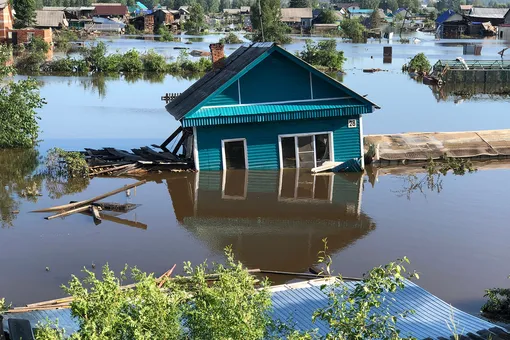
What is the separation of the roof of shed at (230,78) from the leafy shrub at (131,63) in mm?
30243

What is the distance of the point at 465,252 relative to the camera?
604 inches

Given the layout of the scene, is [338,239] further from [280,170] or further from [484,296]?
[280,170]

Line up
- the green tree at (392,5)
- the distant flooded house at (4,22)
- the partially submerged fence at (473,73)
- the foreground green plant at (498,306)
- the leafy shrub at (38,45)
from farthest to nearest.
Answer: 1. the green tree at (392,5)
2. the distant flooded house at (4,22)
3. the leafy shrub at (38,45)
4. the partially submerged fence at (473,73)
5. the foreground green plant at (498,306)

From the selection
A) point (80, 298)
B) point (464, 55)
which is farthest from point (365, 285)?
point (464, 55)

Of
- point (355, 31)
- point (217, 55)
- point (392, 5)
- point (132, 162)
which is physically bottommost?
point (132, 162)

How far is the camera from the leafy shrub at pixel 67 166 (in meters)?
21.4

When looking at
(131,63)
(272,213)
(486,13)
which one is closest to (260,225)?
(272,213)

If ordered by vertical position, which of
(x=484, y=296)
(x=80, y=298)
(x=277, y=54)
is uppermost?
(x=277, y=54)

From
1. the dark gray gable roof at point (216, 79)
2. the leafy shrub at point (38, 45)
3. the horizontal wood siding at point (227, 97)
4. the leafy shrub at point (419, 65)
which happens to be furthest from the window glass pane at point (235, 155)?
the leafy shrub at point (38, 45)

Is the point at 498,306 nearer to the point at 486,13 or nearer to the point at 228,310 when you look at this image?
the point at 228,310

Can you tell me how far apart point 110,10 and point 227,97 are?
102m

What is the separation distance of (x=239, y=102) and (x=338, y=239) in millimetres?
6380

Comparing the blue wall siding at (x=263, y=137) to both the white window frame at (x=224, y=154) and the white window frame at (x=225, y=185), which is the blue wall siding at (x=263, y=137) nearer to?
the white window frame at (x=224, y=154)

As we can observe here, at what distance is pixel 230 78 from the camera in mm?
20703
